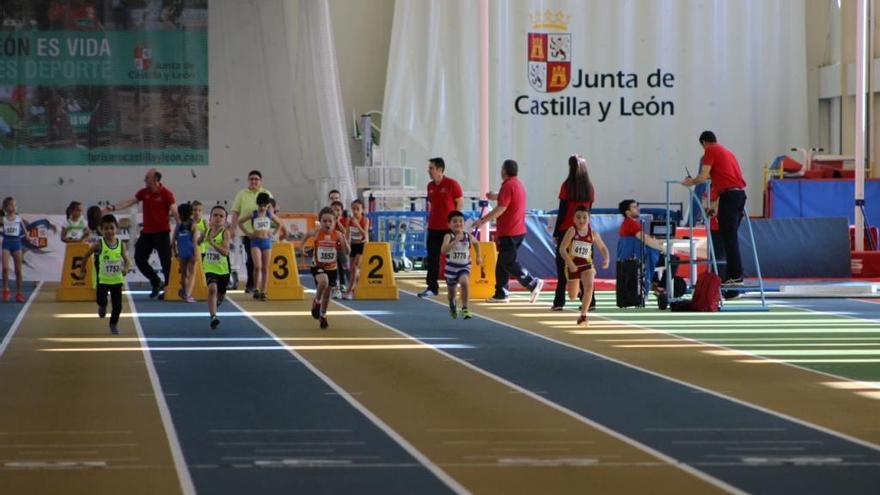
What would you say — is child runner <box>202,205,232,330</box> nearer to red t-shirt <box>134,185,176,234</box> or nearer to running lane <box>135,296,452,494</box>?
running lane <box>135,296,452,494</box>

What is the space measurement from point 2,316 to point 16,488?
13.1 m

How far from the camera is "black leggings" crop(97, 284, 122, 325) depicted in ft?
61.2

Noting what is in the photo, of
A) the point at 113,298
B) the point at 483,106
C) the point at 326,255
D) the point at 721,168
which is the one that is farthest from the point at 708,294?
the point at 113,298

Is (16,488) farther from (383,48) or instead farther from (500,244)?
(383,48)

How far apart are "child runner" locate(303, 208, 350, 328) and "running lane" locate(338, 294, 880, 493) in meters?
2.24

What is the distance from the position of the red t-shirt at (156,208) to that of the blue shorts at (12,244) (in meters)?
1.69

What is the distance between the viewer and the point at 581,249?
20.0m

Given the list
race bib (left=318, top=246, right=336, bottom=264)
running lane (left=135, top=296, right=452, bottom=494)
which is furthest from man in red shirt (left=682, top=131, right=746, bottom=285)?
running lane (left=135, top=296, right=452, bottom=494)

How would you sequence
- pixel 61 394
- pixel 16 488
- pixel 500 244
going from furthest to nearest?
pixel 500 244 < pixel 61 394 < pixel 16 488

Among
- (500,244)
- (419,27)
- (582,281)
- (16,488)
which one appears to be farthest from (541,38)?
(16,488)

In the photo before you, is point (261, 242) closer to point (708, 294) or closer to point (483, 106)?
point (483, 106)

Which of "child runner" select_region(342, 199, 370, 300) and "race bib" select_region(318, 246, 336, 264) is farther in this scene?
"child runner" select_region(342, 199, 370, 300)

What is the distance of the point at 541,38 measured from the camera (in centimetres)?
3769

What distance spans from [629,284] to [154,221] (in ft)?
22.2
